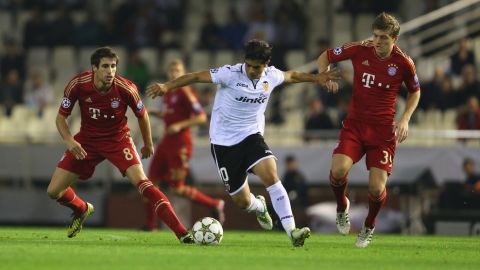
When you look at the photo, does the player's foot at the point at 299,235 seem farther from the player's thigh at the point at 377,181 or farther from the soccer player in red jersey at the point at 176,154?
the soccer player in red jersey at the point at 176,154

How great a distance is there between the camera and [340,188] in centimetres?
1380

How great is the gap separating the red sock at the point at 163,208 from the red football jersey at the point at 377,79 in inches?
97.4

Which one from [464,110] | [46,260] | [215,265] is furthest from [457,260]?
[464,110]

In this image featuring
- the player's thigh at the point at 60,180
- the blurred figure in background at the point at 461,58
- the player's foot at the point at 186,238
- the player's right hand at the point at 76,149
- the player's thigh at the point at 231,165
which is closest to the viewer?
the player's foot at the point at 186,238

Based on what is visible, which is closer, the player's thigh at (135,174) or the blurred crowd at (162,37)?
the player's thigh at (135,174)

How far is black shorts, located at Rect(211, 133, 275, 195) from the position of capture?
518 inches

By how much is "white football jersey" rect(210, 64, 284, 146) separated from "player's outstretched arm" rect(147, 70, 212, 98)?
236mm

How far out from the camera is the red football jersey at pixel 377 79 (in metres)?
13.5

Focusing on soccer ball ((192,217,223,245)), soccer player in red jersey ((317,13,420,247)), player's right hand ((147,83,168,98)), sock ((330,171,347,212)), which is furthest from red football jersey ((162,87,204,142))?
player's right hand ((147,83,168,98))

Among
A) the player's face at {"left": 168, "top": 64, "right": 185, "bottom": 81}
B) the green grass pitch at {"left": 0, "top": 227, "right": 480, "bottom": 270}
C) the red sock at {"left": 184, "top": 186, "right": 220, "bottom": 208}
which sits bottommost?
the green grass pitch at {"left": 0, "top": 227, "right": 480, "bottom": 270}

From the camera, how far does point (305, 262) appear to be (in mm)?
11039

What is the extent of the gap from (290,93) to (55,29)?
6313mm

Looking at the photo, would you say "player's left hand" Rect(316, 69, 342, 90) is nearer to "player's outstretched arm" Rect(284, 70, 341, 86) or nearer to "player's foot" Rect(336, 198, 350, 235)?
"player's outstretched arm" Rect(284, 70, 341, 86)

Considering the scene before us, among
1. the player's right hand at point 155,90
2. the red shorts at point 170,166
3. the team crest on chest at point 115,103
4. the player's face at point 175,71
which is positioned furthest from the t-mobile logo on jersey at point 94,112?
the red shorts at point 170,166
